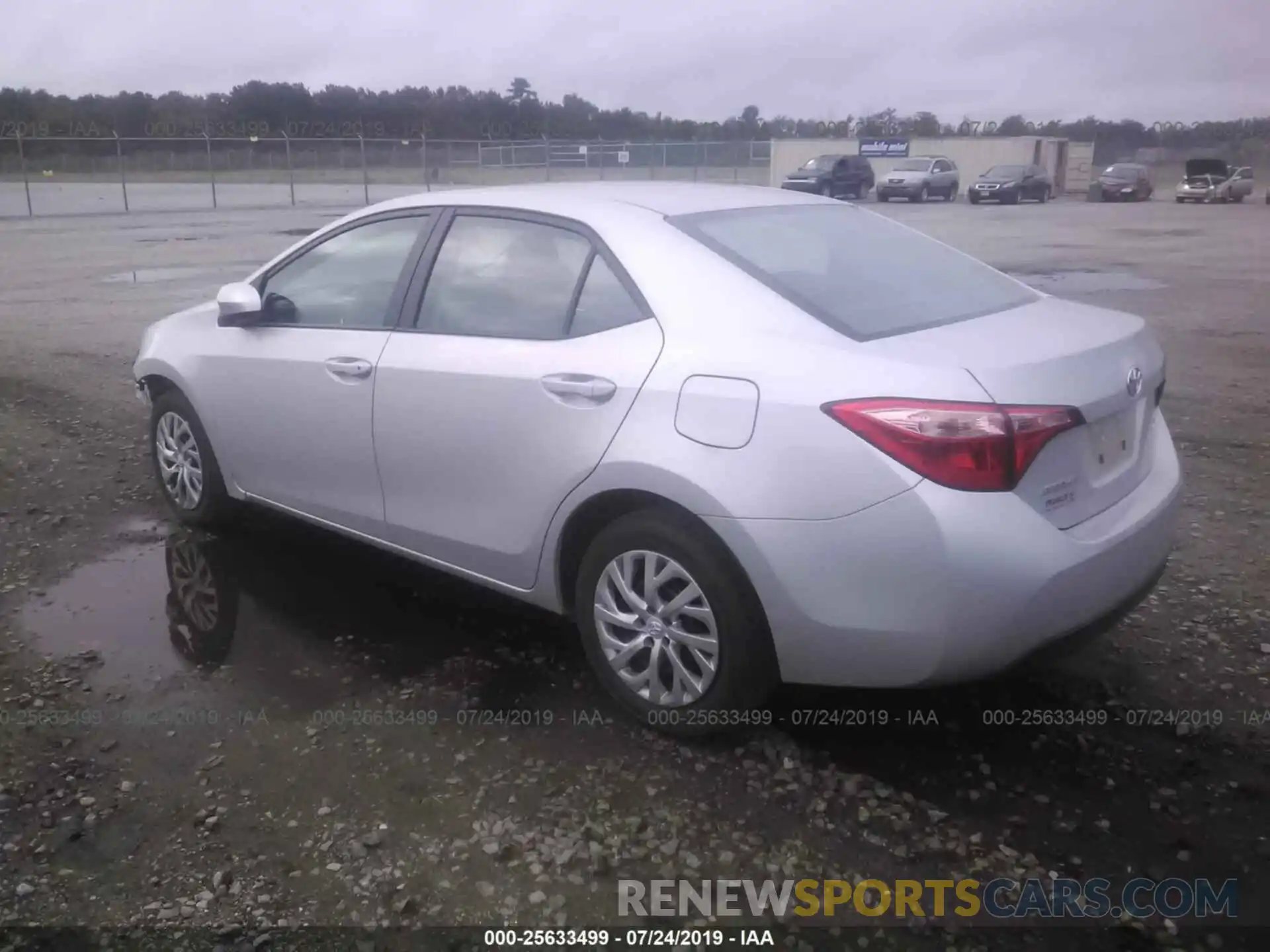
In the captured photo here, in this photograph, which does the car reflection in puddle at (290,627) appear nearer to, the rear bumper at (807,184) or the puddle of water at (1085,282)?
the puddle of water at (1085,282)

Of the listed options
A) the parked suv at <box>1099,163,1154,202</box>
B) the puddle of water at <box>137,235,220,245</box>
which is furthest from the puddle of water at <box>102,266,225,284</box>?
the parked suv at <box>1099,163,1154,202</box>

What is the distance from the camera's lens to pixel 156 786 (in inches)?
130

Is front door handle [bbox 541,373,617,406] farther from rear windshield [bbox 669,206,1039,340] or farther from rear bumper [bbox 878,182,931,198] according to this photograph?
rear bumper [bbox 878,182,931,198]

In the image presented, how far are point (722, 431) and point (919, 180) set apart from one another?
37.9 m

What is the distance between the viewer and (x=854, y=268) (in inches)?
149

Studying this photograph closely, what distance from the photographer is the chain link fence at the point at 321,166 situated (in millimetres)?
36781

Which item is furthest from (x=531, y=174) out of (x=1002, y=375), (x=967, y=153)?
(x=1002, y=375)

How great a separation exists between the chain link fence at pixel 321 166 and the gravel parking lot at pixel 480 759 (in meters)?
33.0

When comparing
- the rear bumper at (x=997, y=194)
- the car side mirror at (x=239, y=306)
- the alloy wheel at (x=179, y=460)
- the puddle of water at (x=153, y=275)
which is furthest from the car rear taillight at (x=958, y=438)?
the rear bumper at (x=997, y=194)

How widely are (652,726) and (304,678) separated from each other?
4.19ft

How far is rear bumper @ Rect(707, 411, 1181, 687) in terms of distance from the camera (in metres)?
2.89

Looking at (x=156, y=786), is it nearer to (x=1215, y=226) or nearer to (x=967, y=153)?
(x=1215, y=226)

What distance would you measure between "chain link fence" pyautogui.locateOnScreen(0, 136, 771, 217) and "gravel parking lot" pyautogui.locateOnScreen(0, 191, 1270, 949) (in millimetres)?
33004

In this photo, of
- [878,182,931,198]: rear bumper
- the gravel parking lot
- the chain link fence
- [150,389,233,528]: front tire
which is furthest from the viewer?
[878,182,931,198]: rear bumper
